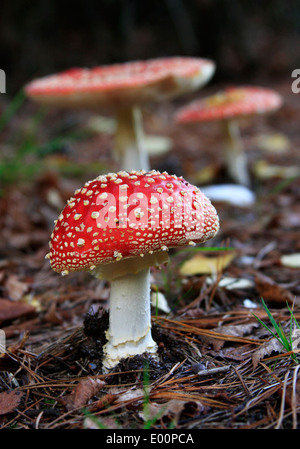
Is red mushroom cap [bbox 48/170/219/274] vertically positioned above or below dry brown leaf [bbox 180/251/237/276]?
above

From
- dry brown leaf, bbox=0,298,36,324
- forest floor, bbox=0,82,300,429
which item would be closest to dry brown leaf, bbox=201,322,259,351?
forest floor, bbox=0,82,300,429

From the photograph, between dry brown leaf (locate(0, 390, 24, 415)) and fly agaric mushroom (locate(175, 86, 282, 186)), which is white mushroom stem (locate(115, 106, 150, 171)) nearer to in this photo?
fly agaric mushroom (locate(175, 86, 282, 186))

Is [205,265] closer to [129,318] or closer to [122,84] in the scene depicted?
[129,318]

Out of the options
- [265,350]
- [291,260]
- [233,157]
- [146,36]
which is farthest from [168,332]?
[146,36]

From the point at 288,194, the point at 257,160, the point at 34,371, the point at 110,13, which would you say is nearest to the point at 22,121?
the point at 110,13

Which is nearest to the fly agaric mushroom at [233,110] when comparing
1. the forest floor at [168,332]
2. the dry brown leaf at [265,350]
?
the forest floor at [168,332]

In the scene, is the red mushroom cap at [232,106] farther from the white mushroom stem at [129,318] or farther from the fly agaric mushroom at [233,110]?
the white mushroom stem at [129,318]
